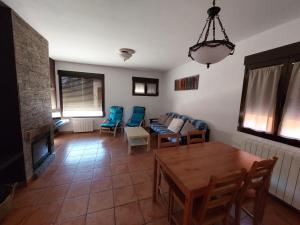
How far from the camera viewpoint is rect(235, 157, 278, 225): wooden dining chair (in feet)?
3.59

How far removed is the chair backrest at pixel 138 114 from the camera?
4.91 m

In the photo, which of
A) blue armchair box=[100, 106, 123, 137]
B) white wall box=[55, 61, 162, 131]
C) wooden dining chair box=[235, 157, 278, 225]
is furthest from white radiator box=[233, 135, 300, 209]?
white wall box=[55, 61, 162, 131]

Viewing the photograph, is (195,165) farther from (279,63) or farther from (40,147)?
(40,147)

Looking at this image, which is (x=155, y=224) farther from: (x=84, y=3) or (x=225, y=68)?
(x=225, y=68)

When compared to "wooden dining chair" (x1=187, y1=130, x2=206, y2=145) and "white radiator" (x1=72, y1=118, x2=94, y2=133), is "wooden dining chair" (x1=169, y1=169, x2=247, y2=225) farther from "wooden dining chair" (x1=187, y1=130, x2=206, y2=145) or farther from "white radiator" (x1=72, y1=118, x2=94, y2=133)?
"white radiator" (x1=72, y1=118, x2=94, y2=133)

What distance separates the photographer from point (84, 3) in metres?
1.52

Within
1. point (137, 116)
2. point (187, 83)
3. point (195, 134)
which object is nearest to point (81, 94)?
point (137, 116)

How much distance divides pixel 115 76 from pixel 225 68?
11.9 ft

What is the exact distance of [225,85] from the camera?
268 centimetres

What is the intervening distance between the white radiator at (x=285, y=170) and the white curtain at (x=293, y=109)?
218 millimetres

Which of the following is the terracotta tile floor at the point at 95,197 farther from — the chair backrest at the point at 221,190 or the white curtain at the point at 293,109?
the white curtain at the point at 293,109

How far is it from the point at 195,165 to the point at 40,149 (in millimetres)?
2610

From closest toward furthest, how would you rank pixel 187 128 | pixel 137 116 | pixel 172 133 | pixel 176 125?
pixel 172 133
pixel 187 128
pixel 176 125
pixel 137 116

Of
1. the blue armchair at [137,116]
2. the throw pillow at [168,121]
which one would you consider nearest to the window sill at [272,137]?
the throw pillow at [168,121]
